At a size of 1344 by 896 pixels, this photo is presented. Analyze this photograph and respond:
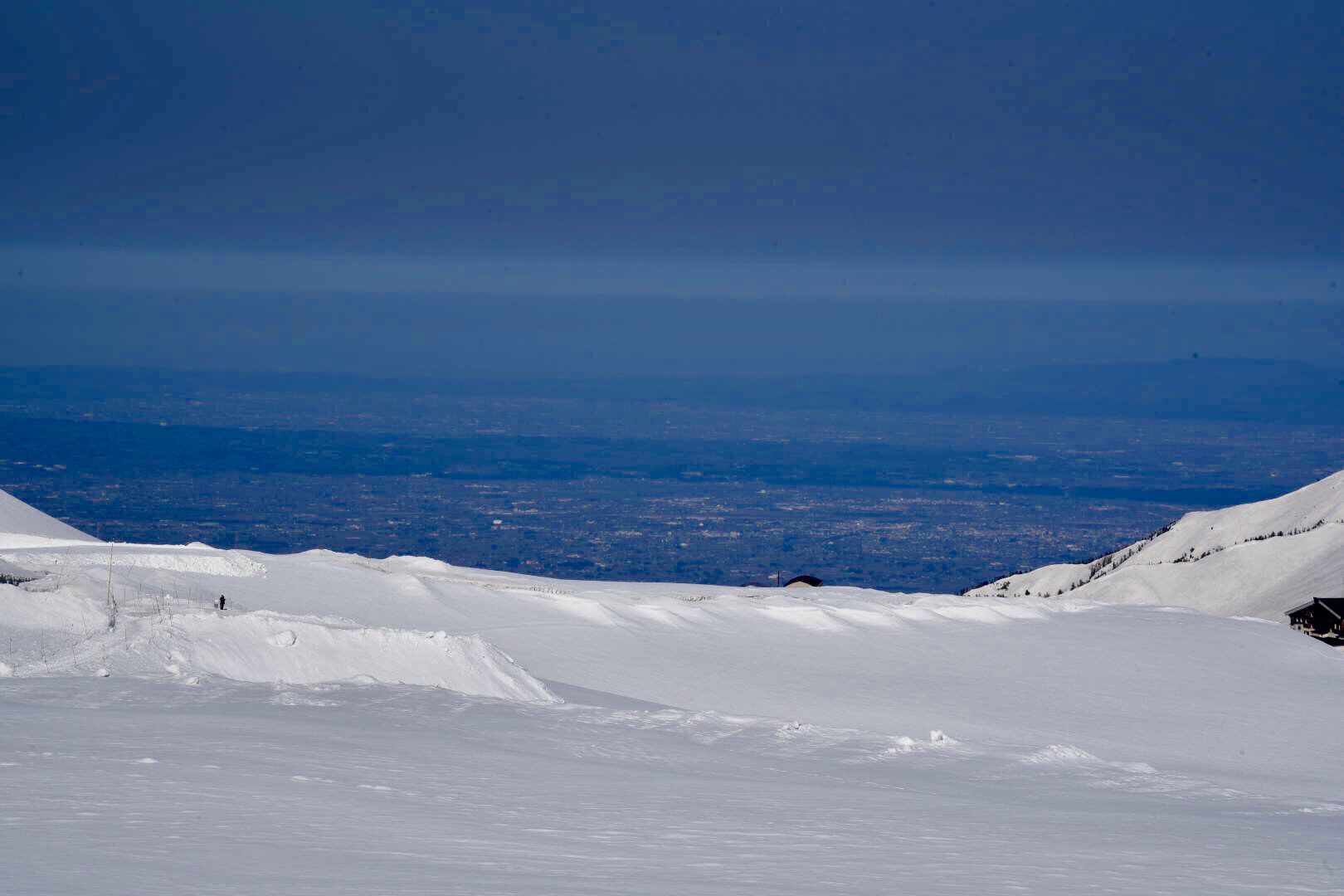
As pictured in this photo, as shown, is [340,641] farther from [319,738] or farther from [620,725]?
[319,738]

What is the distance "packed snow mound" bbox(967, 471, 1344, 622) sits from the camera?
4984 cm

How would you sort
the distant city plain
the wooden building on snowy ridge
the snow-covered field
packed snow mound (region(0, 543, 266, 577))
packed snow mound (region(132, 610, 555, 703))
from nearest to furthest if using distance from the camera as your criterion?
the snow-covered field, packed snow mound (region(132, 610, 555, 703)), packed snow mound (region(0, 543, 266, 577)), the wooden building on snowy ridge, the distant city plain

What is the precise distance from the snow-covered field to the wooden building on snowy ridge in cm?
1394

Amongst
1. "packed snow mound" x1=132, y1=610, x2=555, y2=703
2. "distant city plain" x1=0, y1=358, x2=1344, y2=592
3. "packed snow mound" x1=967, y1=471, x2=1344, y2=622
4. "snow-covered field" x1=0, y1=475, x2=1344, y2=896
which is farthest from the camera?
"distant city plain" x1=0, y1=358, x2=1344, y2=592

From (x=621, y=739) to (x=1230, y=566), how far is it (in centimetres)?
4510

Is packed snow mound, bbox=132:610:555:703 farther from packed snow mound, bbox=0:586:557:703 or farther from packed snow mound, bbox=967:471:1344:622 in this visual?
packed snow mound, bbox=967:471:1344:622

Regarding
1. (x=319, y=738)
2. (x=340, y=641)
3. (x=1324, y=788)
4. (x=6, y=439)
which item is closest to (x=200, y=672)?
(x=340, y=641)

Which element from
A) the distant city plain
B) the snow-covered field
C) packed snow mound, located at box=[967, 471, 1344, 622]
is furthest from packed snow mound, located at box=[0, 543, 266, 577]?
the distant city plain

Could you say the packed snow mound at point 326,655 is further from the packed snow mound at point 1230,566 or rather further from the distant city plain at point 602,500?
the distant city plain at point 602,500

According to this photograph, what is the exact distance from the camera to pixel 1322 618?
40.7 m

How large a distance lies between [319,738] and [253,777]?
1.98 m

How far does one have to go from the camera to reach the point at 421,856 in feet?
24.5

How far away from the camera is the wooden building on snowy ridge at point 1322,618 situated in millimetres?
40000

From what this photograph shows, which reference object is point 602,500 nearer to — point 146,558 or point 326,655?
point 146,558
